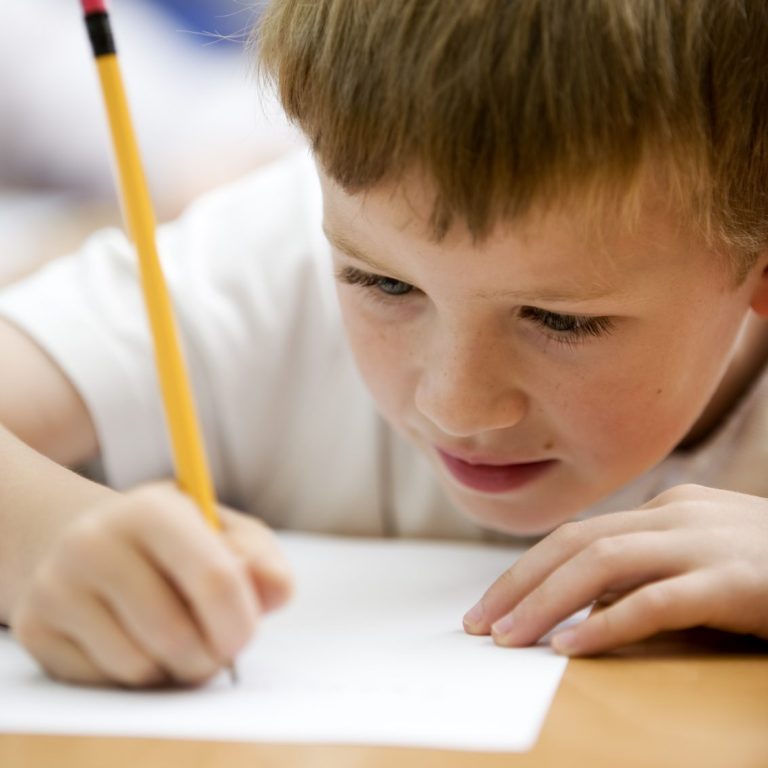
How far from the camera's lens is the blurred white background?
1.37 m

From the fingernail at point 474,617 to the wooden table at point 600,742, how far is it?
0.06 meters

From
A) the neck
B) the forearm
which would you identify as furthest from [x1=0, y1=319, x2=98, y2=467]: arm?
the neck

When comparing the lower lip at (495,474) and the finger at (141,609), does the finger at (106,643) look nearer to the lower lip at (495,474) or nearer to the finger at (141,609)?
the finger at (141,609)

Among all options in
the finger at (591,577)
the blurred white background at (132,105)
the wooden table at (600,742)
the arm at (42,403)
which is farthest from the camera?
the blurred white background at (132,105)

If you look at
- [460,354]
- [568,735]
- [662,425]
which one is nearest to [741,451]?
[662,425]

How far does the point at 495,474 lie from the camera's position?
2.00ft

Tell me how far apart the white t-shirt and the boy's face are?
15 centimetres

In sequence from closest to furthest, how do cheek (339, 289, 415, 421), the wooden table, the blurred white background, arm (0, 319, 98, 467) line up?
the wooden table, cheek (339, 289, 415, 421), arm (0, 319, 98, 467), the blurred white background

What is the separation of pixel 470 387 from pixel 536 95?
0.40ft

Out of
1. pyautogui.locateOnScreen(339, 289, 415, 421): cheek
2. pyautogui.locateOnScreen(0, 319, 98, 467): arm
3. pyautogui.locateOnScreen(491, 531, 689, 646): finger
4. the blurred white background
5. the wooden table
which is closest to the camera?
the wooden table

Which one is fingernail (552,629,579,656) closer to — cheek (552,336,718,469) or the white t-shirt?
cheek (552,336,718,469)

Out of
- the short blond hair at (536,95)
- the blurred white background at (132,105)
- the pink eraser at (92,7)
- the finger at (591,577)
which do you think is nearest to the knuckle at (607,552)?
the finger at (591,577)

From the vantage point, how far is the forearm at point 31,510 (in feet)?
1.49

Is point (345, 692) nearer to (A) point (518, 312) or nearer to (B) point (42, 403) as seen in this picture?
(A) point (518, 312)
